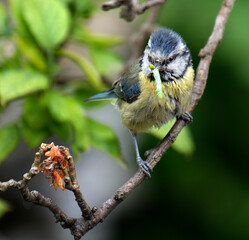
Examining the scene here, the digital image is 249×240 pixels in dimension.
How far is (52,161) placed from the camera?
4.26 feet

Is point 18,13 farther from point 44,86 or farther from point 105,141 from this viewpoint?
point 105,141

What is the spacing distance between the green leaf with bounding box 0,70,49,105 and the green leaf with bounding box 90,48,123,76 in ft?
1.50

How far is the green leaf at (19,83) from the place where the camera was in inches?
88.5

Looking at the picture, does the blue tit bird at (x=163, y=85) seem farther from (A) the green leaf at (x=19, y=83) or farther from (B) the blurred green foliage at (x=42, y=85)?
(A) the green leaf at (x=19, y=83)

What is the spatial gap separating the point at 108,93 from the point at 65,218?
1412 millimetres

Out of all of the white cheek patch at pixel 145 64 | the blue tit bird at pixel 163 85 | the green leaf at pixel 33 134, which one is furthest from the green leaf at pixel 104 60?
the green leaf at pixel 33 134

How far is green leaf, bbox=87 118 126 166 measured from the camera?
2.47m

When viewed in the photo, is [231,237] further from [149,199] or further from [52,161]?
[52,161]

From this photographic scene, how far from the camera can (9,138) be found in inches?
96.7

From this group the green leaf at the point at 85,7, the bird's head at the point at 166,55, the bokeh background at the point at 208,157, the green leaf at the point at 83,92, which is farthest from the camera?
the bokeh background at the point at 208,157

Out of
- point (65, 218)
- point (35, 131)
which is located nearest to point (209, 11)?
point (35, 131)

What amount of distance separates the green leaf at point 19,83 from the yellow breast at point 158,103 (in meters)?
0.50

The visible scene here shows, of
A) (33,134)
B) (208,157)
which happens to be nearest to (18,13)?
(33,134)

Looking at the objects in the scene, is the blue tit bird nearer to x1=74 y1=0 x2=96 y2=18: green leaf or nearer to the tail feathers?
the tail feathers
